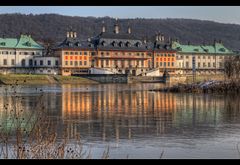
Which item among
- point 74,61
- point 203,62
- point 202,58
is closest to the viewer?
point 74,61

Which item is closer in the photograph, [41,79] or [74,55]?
[41,79]

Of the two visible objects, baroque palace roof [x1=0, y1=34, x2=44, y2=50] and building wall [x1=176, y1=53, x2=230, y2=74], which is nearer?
baroque palace roof [x1=0, y1=34, x2=44, y2=50]

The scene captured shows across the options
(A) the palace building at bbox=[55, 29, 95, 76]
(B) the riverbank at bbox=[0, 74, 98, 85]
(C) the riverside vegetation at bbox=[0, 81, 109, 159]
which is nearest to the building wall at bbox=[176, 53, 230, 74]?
(A) the palace building at bbox=[55, 29, 95, 76]

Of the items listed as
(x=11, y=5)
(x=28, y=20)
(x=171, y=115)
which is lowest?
(x=171, y=115)

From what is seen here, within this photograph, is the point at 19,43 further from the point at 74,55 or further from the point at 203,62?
the point at 203,62

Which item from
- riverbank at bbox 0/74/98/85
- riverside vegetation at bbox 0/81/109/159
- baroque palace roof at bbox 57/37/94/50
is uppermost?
baroque palace roof at bbox 57/37/94/50

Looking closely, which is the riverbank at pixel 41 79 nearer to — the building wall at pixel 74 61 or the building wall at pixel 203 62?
the building wall at pixel 74 61

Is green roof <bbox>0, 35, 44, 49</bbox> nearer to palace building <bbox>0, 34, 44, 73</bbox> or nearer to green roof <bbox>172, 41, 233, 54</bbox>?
palace building <bbox>0, 34, 44, 73</bbox>

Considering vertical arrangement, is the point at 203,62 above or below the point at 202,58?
below

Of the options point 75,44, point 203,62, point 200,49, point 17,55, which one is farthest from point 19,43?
point 203,62

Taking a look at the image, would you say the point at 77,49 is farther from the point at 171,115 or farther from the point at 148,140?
the point at 148,140

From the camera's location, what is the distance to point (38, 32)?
137125 millimetres
